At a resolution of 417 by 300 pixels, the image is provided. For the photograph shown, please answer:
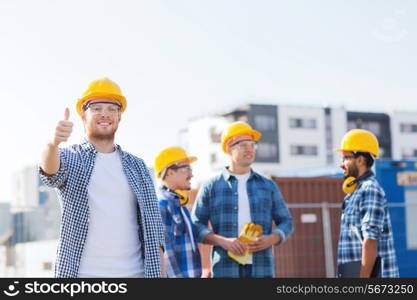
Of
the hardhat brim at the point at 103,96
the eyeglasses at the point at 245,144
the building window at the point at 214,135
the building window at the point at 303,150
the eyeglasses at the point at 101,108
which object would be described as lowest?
the eyeglasses at the point at 101,108

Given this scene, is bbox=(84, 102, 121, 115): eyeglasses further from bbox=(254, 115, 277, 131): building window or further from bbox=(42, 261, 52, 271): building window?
bbox=(254, 115, 277, 131): building window

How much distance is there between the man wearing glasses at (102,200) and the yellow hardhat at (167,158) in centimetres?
244

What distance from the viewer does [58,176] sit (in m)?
4.08

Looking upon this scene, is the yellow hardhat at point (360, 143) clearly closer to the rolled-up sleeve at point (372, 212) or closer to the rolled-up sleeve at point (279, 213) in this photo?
the rolled-up sleeve at point (372, 212)

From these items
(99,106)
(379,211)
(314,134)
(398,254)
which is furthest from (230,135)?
(314,134)

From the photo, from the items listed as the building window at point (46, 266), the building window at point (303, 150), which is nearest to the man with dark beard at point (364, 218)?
the building window at point (46, 266)

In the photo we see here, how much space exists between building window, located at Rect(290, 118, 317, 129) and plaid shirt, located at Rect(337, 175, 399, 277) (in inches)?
2950

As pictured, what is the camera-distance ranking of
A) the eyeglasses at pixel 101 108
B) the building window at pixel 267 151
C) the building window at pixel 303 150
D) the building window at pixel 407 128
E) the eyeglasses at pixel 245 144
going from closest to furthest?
the eyeglasses at pixel 101 108 → the eyeglasses at pixel 245 144 → the building window at pixel 267 151 → the building window at pixel 303 150 → the building window at pixel 407 128

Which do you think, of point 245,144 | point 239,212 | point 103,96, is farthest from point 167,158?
point 103,96

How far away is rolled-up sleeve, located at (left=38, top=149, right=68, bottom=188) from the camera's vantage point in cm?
404

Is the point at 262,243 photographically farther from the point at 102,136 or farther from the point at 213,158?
the point at 213,158

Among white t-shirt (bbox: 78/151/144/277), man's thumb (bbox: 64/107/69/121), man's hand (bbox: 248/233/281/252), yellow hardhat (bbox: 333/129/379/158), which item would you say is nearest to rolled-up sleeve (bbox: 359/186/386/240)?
yellow hardhat (bbox: 333/129/379/158)

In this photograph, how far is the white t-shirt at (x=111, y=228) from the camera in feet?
13.6

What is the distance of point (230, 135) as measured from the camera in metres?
6.96
